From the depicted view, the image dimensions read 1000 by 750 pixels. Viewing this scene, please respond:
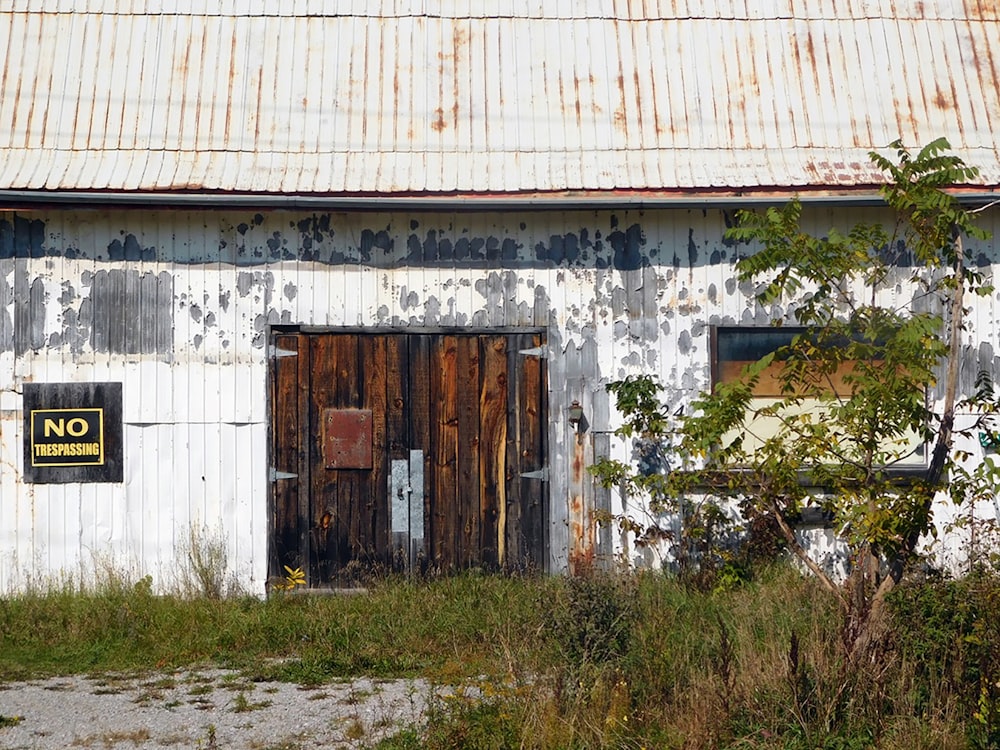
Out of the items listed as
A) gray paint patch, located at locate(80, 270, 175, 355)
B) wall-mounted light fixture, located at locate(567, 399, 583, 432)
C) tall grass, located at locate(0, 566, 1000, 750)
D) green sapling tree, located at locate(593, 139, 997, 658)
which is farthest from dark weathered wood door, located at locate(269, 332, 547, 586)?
green sapling tree, located at locate(593, 139, 997, 658)

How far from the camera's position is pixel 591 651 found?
6.80 meters

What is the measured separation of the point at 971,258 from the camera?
9.60 m

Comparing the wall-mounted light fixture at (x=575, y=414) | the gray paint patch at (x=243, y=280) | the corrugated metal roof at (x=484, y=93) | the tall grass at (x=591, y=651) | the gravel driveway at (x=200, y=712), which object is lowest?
the gravel driveway at (x=200, y=712)

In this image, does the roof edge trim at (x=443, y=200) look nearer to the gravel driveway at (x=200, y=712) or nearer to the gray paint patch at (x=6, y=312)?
the gray paint patch at (x=6, y=312)

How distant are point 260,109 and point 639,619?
5.30m

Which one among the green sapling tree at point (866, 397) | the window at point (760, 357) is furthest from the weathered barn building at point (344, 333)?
the green sapling tree at point (866, 397)

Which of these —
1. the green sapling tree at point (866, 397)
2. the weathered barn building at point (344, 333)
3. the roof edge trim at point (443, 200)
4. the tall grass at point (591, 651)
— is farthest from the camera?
the weathered barn building at point (344, 333)

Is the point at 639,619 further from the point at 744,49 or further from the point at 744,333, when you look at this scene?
the point at 744,49

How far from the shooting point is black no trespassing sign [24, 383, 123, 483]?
31.1 feet

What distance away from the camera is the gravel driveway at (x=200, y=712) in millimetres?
6273

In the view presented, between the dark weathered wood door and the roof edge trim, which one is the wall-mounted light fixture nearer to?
the dark weathered wood door

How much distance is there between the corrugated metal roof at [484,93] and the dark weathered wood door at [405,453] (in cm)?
128

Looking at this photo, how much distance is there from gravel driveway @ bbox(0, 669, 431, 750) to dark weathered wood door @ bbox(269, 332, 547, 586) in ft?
6.47

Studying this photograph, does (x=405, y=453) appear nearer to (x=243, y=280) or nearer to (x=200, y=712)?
(x=243, y=280)
